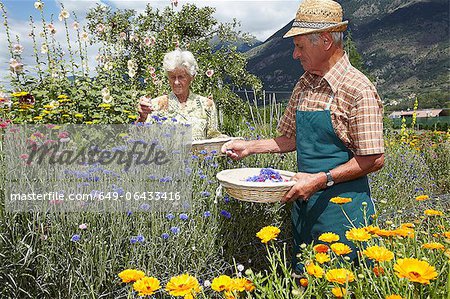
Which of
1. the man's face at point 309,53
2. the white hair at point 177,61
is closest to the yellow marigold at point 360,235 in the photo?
the man's face at point 309,53

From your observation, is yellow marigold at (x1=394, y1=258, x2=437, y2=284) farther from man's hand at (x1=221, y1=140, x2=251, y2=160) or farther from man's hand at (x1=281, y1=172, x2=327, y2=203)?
man's hand at (x1=221, y1=140, x2=251, y2=160)

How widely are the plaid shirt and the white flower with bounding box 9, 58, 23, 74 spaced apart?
3.84m

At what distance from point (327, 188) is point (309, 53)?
654mm


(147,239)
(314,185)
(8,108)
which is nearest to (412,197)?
(314,185)

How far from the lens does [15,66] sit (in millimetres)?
4719

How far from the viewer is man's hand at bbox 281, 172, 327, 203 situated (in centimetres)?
190

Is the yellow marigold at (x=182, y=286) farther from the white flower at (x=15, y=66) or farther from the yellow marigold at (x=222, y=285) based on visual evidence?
the white flower at (x=15, y=66)

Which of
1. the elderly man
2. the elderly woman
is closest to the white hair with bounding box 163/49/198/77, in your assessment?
the elderly woman

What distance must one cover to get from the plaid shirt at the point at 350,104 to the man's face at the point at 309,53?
2.6 inches

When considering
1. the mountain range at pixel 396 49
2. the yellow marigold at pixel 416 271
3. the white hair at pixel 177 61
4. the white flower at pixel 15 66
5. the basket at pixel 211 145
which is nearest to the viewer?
the yellow marigold at pixel 416 271

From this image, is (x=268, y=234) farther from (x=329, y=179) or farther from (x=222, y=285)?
(x=329, y=179)

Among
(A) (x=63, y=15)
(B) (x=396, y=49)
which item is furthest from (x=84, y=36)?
(B) (x=396, y=49)

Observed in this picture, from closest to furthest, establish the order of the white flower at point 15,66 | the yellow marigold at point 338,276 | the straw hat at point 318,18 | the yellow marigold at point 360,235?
the yellow marigold at point 338,276, the yellow marigold at point 360,235, the straw hat at point 318,18, the white flower at point 15,66

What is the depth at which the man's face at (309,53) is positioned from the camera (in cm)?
197
